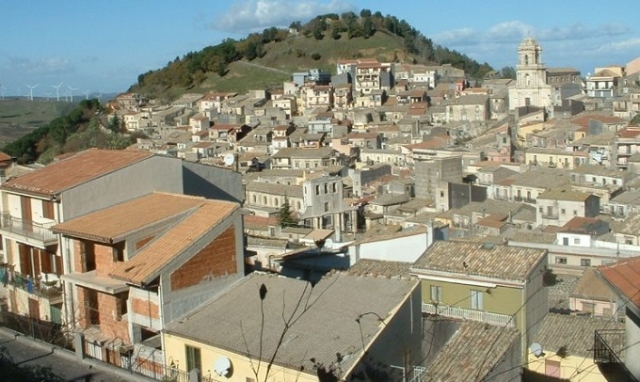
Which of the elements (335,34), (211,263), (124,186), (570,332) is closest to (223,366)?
(211,263)

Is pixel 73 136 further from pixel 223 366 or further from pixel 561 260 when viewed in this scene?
pixel 223 366

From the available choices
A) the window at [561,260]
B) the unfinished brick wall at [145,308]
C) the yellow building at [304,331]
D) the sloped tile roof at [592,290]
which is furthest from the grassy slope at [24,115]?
the yellow building at [304,331]

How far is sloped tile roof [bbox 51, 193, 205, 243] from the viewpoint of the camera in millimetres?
6988

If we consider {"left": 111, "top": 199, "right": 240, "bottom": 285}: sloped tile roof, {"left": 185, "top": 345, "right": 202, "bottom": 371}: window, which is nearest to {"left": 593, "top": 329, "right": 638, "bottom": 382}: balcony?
{"left": 185, "top": 345, "right": 202, "bottom": 371}: window

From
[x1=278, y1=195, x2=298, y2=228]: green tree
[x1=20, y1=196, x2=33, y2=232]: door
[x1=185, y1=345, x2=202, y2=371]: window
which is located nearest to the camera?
[x1=185, y1=345, x2=202, y2=371]: window

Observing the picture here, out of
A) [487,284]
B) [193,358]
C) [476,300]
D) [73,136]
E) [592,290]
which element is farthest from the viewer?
[73,136]

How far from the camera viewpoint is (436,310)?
838cm

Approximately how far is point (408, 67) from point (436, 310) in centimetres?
5330

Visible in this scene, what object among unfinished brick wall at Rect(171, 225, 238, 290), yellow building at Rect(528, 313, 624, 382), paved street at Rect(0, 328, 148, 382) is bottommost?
yellow building at Rect(528, 313, 624, 382)

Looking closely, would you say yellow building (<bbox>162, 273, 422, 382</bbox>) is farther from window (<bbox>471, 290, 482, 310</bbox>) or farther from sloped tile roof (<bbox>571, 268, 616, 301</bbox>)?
sloped tile roof (<bbox>571, 268, 616, 301</bbox>)

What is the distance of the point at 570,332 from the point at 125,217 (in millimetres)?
4867

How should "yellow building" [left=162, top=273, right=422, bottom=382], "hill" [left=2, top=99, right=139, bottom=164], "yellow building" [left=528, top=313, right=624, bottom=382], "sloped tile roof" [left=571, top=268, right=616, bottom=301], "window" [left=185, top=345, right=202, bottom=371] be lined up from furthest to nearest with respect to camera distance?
"hill" [left=2, top=99, right=139, bottom=164]
"sloped tile roof" [left=571, top=268, right=616, bottom=301]
"yellow building" [left=528, top=313, right=624, bottom=382]
"window" [left=185, top=345, right=202, bottom=371]
"yellow building" [left=162, top=273, right=422, bottom=382]

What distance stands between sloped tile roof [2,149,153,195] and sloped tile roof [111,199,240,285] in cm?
126

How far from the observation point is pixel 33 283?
8.17m
